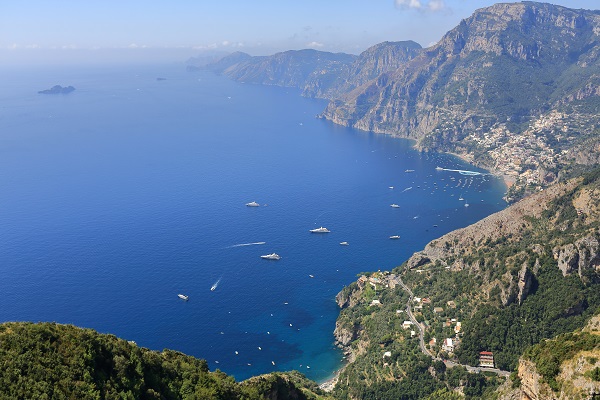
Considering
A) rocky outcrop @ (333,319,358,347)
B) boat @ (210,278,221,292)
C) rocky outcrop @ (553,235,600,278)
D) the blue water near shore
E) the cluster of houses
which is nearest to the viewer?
the cluster of houses

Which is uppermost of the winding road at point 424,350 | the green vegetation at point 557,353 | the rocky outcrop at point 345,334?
the green vegetation at point 557,353

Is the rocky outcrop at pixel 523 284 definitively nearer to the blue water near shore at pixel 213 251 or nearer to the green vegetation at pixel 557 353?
the blue water near shore at pixel 213 251

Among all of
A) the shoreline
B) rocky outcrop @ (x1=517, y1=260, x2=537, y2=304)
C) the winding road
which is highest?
rocky outcrop @ (x1=517, y1=260, x2=537, y2=304)

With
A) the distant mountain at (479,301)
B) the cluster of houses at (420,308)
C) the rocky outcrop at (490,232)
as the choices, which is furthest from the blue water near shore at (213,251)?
Result: the rocky outcrop at (490,232)

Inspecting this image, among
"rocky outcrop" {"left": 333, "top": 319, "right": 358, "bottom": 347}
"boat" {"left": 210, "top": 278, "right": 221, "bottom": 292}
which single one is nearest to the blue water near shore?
"boat" {"left": 210, "top": 278, "right": 221, "bottom": 292}

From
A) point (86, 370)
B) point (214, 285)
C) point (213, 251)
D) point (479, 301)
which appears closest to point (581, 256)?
point (479, 301)

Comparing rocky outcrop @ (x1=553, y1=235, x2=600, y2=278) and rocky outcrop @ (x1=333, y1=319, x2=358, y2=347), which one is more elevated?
rocky outcrop @ (x1=553, y1=235, x2=600, y2=278)

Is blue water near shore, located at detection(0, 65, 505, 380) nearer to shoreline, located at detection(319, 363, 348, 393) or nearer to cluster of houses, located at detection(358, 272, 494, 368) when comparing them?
shoreline, located at detection(319, 363, 348, 393)

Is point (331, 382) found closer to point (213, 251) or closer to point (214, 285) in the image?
point (214, 285)
